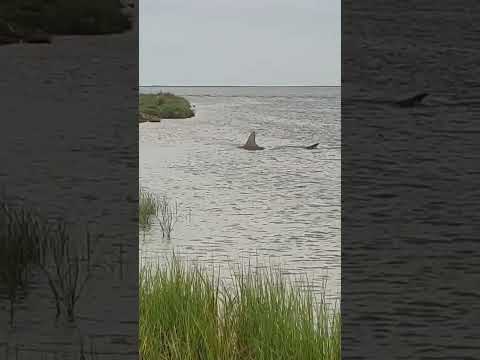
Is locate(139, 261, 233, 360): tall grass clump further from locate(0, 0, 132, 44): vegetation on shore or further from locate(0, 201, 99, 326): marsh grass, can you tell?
locate(0, 0, 132, 44): vegetation on shore

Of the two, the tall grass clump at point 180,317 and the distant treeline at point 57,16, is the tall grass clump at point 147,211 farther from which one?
the distant treeline at point 57,16

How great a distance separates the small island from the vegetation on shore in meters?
19.7

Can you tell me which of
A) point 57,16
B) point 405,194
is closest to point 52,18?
point 57,16

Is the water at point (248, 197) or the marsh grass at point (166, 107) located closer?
the water at point (248, 197)

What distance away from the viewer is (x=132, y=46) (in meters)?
2.43

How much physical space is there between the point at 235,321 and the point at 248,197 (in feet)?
22.1

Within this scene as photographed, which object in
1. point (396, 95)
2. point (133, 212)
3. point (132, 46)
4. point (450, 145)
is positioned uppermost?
point (132, 46)

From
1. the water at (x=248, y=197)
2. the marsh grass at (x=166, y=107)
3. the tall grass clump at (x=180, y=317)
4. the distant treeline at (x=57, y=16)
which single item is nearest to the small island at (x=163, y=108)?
the marsh grass at (x=166, y=107)

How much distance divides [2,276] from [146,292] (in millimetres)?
1833

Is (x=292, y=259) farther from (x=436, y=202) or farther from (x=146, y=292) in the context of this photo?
(x=436, y=202)

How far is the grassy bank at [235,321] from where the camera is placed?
11.3 feet

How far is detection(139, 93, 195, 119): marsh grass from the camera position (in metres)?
23.8

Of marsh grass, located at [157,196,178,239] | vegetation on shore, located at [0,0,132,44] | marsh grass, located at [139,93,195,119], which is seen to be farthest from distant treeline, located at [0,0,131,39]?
marsh grass, located at [139,93,195,119]

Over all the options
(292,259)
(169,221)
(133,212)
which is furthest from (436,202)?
(169,221)
